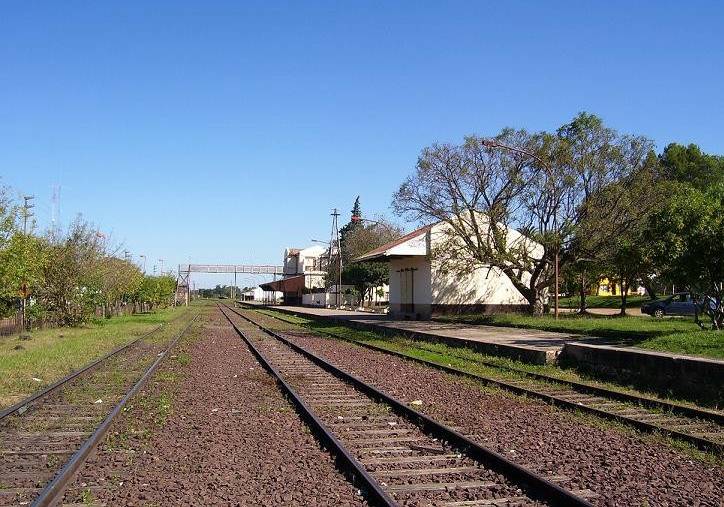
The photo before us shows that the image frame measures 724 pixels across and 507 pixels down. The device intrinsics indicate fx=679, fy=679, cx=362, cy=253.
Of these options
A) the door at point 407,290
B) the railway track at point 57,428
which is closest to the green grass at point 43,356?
the railway track at point 57,428

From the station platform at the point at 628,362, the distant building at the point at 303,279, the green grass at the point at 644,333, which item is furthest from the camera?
the distant building at the point at 303,279

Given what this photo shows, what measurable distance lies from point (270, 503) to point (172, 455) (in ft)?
7.31

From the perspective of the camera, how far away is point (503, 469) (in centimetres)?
702

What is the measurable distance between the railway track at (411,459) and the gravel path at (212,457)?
31cm

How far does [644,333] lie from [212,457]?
619 inches

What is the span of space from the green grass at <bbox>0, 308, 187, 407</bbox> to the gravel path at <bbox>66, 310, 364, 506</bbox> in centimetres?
266

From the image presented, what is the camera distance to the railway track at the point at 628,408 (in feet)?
29.3

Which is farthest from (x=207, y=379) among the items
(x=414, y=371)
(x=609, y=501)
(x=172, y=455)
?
(x=609, y=501)

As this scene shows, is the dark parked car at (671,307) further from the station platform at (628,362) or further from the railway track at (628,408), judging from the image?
the railway track at (628,408)

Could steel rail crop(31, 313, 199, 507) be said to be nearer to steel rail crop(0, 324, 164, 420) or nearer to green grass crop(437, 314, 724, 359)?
steel rail crop(0, 324, 164, 420)

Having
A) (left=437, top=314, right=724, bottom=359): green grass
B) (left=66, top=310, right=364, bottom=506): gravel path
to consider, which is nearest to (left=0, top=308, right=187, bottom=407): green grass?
(left=66, top=310, right=364, bottom=506): gravel path

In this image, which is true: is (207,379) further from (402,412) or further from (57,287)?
(57,287)

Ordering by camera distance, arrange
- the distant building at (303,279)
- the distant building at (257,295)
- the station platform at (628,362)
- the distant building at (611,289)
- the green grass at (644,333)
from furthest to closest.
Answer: the distant building at (257,295)
the distant building at (303,279)
the distant building at (611,289)
the green grass at (644,333)
the station platform at (628,362)

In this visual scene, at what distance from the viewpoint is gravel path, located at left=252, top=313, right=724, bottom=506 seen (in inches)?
251
